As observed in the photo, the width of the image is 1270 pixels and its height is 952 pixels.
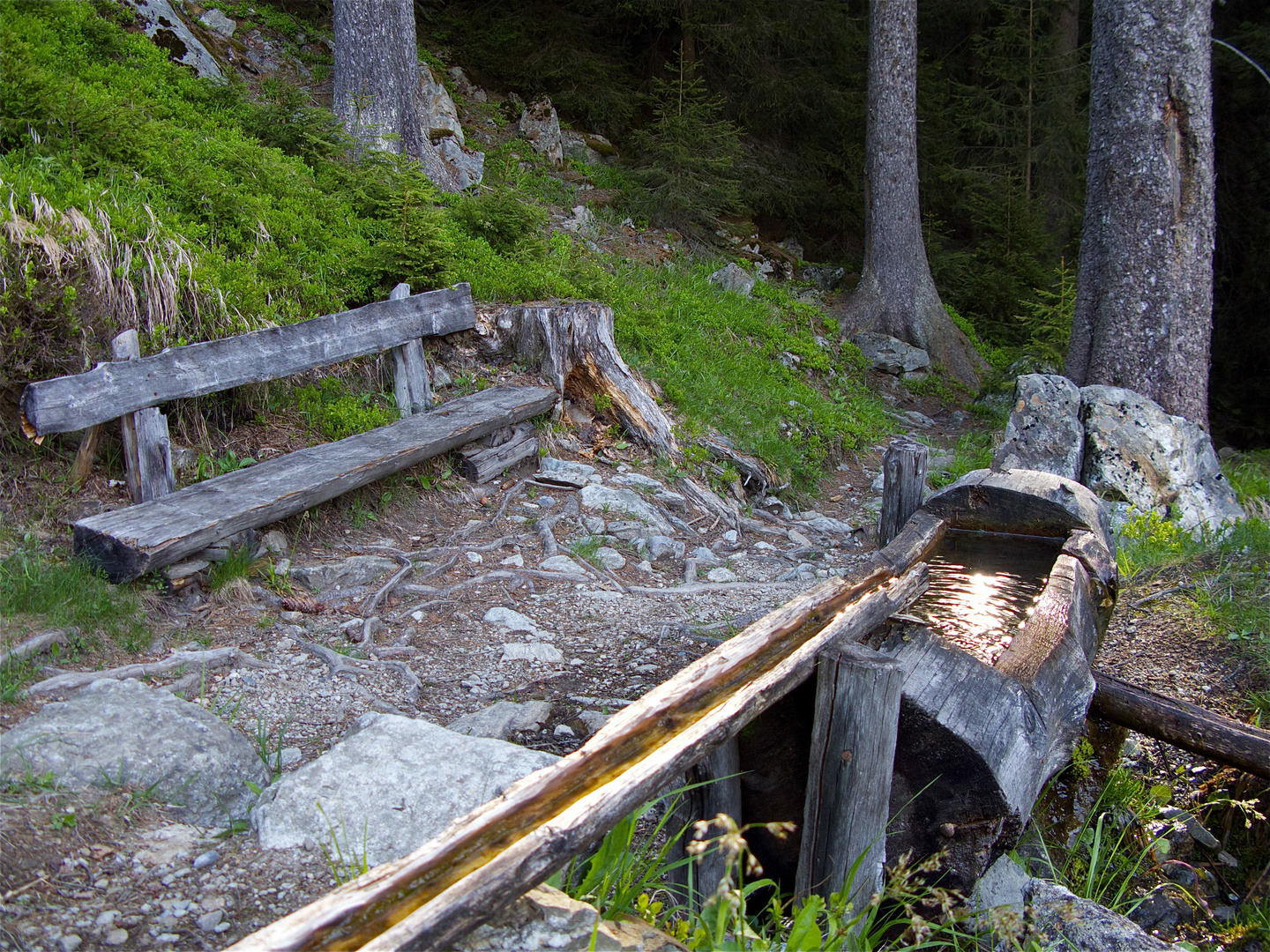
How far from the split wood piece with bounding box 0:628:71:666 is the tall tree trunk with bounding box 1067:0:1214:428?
7.82 m

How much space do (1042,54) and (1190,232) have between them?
991cm

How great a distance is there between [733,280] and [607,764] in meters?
10.2

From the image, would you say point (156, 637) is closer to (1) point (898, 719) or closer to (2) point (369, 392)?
(2) point (369, 392)

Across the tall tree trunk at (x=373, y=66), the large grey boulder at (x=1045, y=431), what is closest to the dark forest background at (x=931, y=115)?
the tall tree trunk at (x=373, y=66)

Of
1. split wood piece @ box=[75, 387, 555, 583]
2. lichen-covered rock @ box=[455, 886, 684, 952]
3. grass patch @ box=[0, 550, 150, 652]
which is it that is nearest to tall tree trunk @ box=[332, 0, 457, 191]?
split wood piece @ box=[75, 387, 555, 583]

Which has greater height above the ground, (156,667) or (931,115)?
(931,115)

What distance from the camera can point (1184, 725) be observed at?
3393 millimetres

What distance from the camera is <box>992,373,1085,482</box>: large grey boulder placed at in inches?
259

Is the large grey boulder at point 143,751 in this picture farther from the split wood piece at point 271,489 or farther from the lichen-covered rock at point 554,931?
the lichen-covered rock at point 554,931

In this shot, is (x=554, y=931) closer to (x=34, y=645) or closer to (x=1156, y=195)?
(x=34, y=645)

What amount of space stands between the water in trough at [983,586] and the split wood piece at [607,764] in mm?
748

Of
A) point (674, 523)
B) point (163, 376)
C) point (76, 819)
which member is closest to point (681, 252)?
point (674, 523)

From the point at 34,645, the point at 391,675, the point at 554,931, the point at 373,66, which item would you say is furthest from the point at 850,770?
the point at 373,66

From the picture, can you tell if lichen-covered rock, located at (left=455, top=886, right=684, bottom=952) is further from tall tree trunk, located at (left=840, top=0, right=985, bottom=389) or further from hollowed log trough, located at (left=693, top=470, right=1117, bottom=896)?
tall tree trunk, located at (left=840, top=0, right=985, bottom=389)
